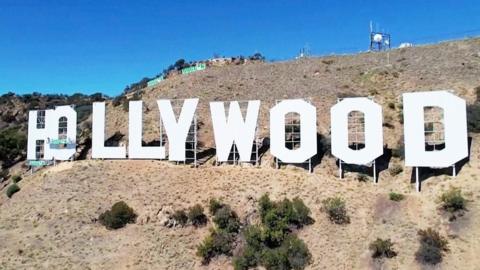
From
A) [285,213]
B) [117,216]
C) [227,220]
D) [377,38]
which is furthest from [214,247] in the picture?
[377,38]

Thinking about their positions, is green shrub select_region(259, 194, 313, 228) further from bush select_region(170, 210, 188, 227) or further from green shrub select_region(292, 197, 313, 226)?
bush select_region(170, 210, 188, 227)

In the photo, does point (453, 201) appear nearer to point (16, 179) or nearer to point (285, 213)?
point (285, 213)

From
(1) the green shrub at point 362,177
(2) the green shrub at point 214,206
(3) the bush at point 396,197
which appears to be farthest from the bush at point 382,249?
(2) the green shrub at point 214,206

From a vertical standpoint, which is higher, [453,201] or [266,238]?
[453,201]

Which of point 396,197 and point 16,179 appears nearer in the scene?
point 396,197

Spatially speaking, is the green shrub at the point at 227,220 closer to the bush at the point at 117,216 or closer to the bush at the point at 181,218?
the bush at the point at 181,218

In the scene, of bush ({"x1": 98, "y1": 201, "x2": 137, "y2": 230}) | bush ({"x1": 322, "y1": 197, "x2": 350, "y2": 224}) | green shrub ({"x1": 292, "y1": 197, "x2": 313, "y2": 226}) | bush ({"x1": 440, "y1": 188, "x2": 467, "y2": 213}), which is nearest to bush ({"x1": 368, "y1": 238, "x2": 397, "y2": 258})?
bush ({"x1": 322, "y1": 197, "x2": 350, "y2": 224})

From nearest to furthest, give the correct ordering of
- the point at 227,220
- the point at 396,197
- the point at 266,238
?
the point at 266,238
the point at 396,197
the point at 227,220
